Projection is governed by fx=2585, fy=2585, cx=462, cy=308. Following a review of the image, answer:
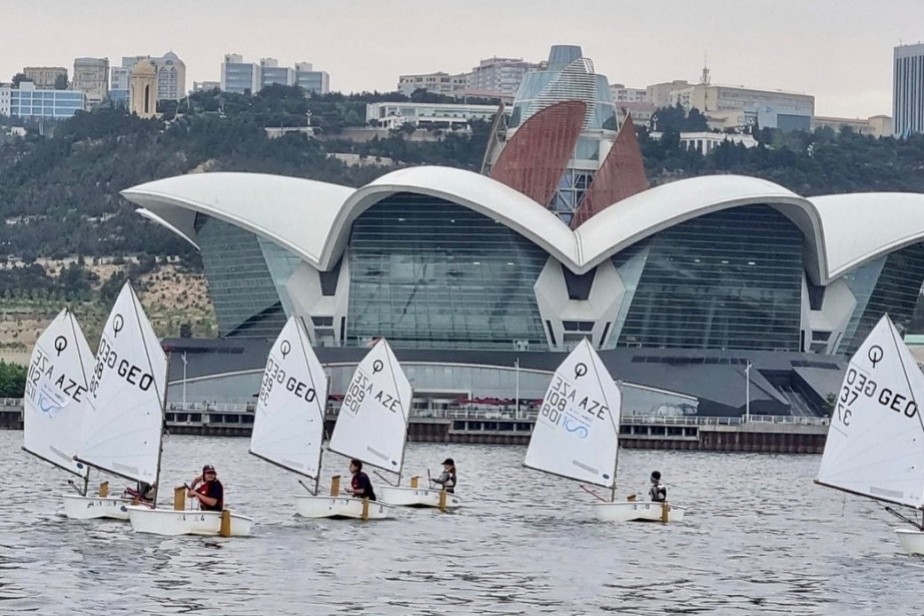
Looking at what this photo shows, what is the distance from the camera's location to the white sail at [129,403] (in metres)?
49.3

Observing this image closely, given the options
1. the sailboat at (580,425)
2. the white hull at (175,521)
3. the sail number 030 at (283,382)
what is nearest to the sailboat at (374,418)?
the sail number 030 at (283,382)

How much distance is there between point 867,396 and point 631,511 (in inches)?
317

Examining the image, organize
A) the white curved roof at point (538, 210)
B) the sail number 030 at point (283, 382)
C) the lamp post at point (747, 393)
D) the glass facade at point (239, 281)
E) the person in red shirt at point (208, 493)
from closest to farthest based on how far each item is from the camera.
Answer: the person in red shirt at point (208, 493), the sail number 030 at point (283, 382), the lamp post at point (747, 393), the white curved roof at point (538, 210), the glass facade at point (239, 281)

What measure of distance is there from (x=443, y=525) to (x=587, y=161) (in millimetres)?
84170

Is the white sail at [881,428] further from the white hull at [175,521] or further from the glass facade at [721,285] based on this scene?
the glass facade at [721,285]

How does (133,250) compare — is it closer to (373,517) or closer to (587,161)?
(587,161)

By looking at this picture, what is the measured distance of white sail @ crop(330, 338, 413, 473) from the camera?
5944 centimetres

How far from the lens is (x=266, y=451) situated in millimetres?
55688

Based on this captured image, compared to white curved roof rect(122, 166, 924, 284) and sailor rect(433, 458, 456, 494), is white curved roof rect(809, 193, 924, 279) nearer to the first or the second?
white curved roof rect(122, 166, 924, 284)

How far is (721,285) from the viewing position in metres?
124

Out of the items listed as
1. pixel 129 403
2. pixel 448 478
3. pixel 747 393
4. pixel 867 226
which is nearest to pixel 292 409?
pixel 448 478

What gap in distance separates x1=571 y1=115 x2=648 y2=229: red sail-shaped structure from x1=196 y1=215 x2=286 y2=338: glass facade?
15895 mm

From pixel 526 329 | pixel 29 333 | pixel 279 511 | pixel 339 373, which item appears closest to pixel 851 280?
pixel 526 329

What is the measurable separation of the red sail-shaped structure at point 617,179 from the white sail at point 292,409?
73546 millimetres
